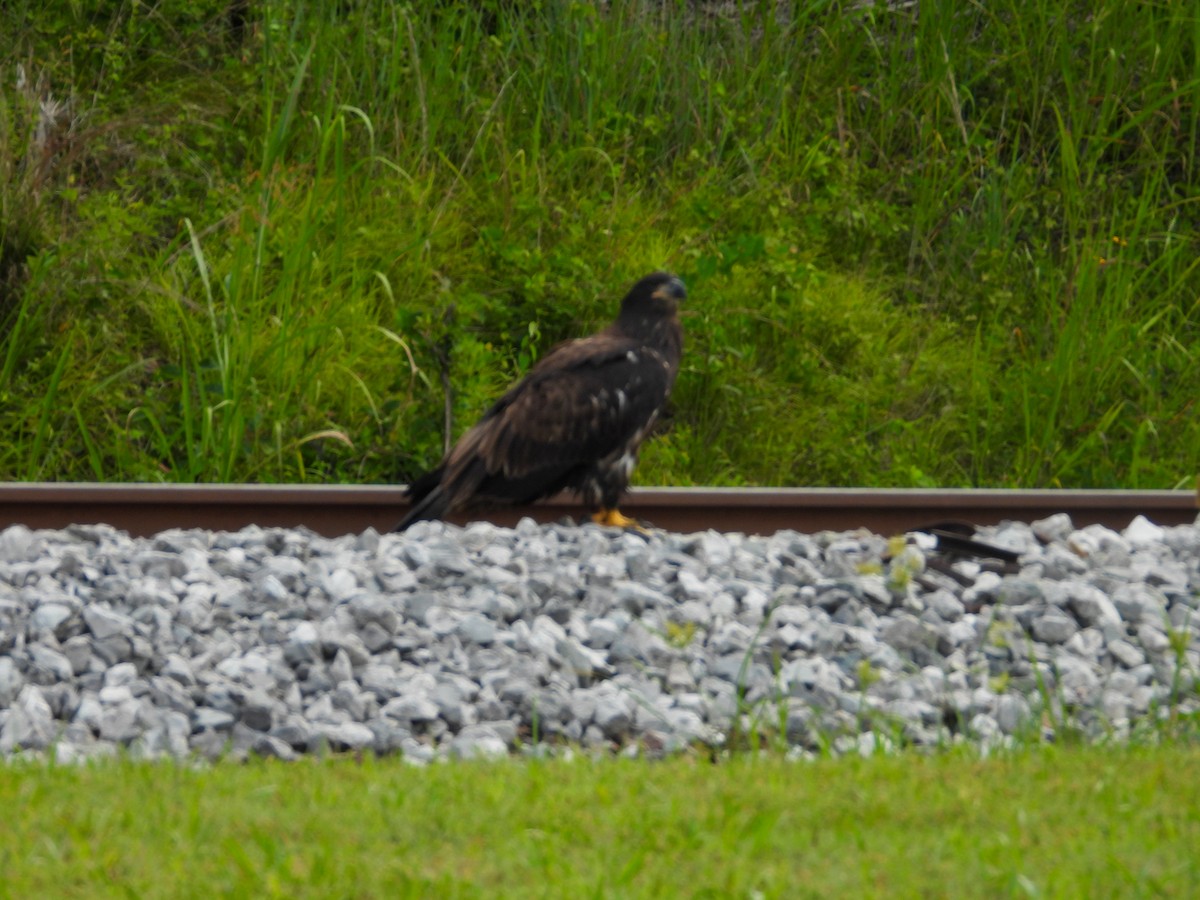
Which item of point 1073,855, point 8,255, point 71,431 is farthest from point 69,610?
point 8,255

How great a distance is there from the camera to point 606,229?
8.27m

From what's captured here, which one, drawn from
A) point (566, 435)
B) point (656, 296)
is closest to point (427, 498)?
point (566, 435)

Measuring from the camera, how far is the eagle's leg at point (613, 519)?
18.1 feet

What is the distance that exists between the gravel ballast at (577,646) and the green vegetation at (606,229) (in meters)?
2.34

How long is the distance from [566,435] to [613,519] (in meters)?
0.33

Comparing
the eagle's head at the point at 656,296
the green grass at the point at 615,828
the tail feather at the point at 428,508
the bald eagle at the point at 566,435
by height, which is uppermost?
the eagle's head at the point at 656,296

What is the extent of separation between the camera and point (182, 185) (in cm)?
877

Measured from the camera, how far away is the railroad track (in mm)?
5262

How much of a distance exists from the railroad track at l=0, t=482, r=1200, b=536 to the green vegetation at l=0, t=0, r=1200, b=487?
1.19 metres

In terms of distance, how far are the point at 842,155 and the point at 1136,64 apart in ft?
6.40

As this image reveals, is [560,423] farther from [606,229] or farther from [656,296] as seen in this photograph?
[606,229]

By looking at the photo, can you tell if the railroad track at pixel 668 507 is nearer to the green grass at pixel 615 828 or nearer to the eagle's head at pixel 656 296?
the eagle's head at pixel 656 296

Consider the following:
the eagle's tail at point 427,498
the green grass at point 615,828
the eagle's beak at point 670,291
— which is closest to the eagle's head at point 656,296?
the eagle's beak at point 670,291

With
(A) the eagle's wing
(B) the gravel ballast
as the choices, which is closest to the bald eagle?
(A) the eagle's wing
